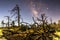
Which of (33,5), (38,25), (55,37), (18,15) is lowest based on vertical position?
(55,37)

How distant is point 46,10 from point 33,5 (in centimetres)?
18

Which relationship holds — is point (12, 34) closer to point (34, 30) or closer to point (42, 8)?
point (34, 30)

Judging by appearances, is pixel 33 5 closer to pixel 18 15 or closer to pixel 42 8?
pixel 42 8

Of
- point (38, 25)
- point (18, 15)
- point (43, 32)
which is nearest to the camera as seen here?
point (43, 32)

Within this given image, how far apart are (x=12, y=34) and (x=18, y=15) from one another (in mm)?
325

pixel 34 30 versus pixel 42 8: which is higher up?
pixel 42 8

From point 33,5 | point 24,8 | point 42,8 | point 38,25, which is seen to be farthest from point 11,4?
point 38,25

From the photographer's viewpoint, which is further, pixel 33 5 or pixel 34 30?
pixel 33 5

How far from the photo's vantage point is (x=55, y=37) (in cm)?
129

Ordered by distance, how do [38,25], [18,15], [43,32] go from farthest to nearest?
[18,15]
[38,25]
[43,32]

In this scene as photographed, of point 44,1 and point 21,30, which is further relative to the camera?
point 44,1

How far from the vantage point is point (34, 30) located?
1296mm

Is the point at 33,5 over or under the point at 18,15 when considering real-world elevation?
over

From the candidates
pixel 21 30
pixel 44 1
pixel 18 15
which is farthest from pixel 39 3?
pixel 21 30
